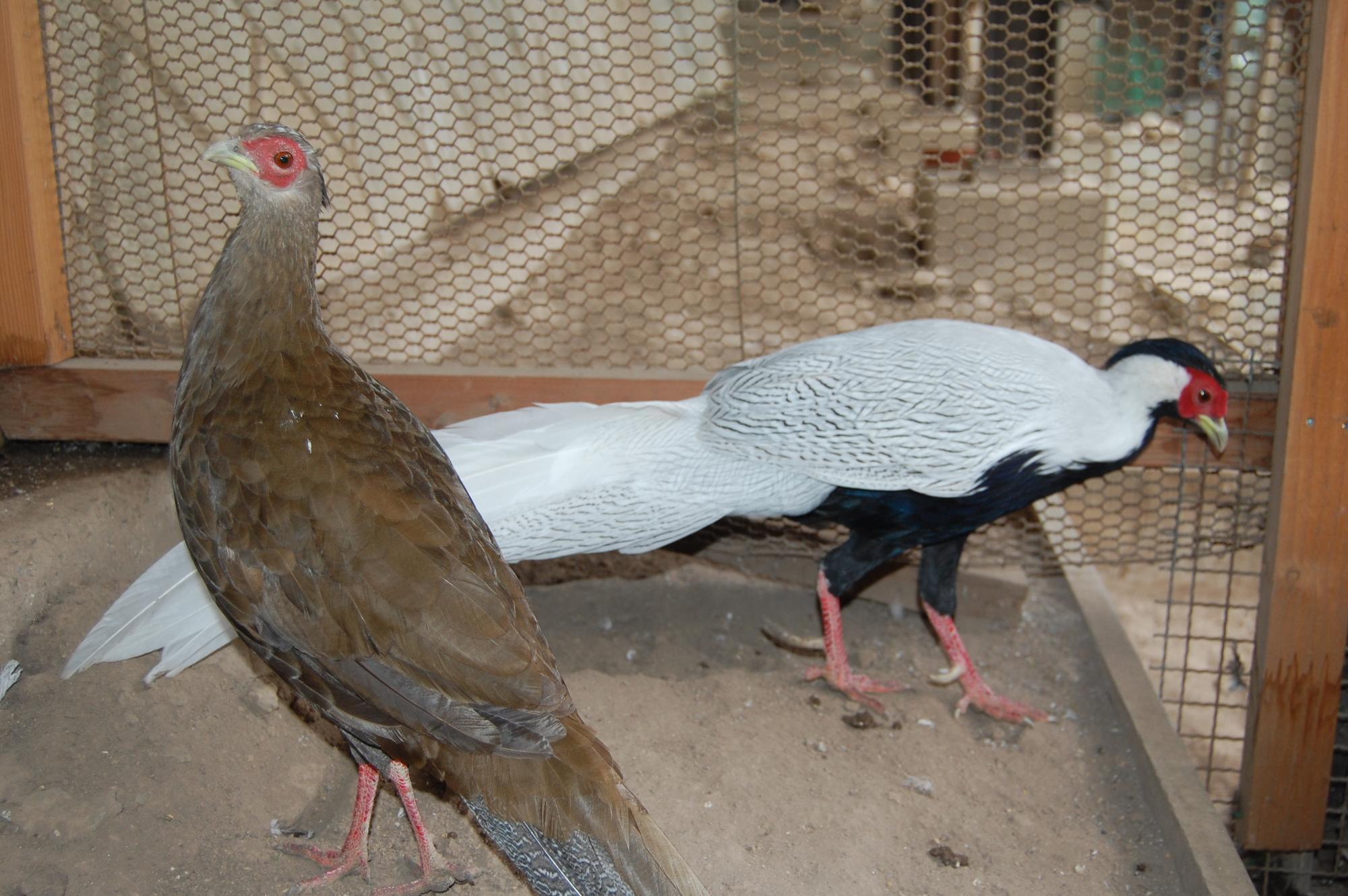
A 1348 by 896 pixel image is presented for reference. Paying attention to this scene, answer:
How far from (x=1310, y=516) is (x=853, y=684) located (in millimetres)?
1146

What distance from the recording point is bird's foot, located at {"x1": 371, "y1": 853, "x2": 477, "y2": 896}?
198 centimetres

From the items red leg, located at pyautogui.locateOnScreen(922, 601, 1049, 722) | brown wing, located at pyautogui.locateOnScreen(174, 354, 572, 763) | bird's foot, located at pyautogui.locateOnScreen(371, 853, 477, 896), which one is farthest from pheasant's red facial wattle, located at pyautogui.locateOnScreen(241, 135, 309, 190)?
red leg, located at pyautogui.locateOnScreen(922, 601, 1049, 722)

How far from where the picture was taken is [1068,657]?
3.13 metres

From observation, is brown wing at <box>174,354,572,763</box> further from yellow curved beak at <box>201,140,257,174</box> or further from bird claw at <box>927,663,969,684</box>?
bird claw at <box>927,663,969,684</box>

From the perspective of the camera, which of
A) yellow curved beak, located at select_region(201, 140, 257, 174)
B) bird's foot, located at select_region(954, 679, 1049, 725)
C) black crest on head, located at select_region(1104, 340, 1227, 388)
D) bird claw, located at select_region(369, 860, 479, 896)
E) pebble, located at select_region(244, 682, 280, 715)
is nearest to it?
yellow curved beak, located at select_region(201, 140, 257, 174)

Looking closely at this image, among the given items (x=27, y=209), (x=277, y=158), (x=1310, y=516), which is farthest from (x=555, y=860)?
(x=27, y=209)

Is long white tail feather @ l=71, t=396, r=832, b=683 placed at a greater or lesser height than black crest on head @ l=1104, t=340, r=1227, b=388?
lesser

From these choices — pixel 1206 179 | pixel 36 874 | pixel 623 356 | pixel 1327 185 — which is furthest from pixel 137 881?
pixel 1206 179

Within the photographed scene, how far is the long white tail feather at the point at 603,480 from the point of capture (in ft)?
8.05

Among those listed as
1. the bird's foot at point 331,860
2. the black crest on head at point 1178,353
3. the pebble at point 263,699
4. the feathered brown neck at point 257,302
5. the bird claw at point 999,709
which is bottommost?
the bird claw at point 999,709

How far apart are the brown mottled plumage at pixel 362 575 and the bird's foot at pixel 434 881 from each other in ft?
0.86

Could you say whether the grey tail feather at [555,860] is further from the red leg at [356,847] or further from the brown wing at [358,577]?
the red leg at [356,847]

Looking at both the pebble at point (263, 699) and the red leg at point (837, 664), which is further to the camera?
the red leg at point (837, 664)

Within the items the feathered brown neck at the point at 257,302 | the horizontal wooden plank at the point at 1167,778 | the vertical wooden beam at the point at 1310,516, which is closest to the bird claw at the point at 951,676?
the horizontal wooden plank at the point at 1167,778
